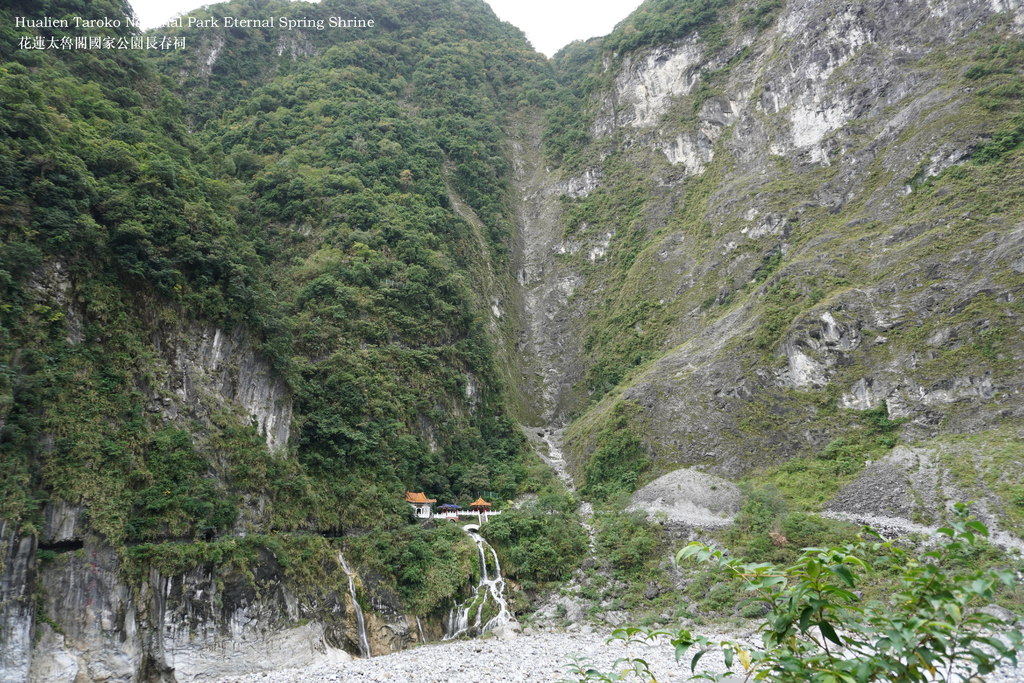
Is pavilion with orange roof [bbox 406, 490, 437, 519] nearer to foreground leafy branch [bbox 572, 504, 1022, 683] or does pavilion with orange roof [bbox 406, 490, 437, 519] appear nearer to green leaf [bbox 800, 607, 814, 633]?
foreground leafy branch [bbox 572, 504, 1022, 683]

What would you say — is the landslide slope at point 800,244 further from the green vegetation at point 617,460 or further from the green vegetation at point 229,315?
the green vegetation at point 229,315

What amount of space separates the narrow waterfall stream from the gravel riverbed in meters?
1.75

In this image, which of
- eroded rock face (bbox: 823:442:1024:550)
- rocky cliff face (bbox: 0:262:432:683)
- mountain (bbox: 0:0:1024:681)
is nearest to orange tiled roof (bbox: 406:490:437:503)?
mountain (bbox: 0:0:1024:681)

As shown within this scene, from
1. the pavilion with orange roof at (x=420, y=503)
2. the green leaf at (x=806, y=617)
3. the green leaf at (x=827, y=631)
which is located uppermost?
the green leaf at (x=806, y=617)

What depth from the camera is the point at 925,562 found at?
3012mm

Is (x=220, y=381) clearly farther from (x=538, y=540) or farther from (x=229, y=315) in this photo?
(x=538, y=540)

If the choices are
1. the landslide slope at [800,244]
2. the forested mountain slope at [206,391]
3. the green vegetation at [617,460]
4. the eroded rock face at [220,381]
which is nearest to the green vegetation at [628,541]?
the green vegetation at [617,460]

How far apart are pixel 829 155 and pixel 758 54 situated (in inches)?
798

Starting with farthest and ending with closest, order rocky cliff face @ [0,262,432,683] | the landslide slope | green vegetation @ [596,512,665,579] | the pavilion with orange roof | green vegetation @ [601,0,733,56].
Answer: green vegetation @ [601,0,733,56]
the landslide slope
the pavilion with orange roof
green vegetation @ [596,512,665,579]
rocky cliff face @ [0,262,432,683]

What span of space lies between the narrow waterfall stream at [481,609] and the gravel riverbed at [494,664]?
1.75m

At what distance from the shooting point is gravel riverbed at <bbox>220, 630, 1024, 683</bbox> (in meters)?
17.2

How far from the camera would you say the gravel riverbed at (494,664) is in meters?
17.2

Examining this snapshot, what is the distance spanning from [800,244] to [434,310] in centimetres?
3176

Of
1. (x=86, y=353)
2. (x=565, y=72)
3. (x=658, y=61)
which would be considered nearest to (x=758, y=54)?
(x=658, y=61)
